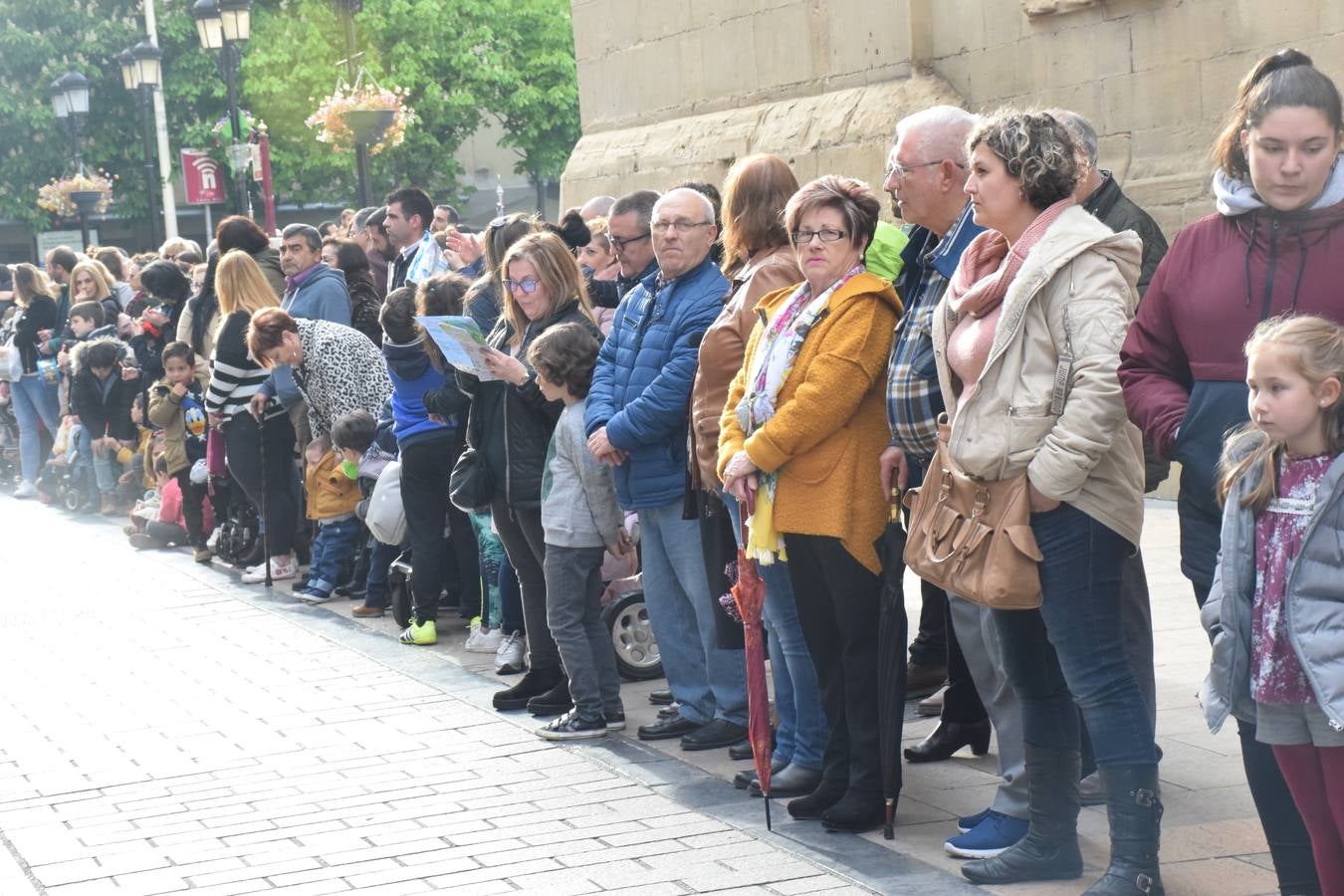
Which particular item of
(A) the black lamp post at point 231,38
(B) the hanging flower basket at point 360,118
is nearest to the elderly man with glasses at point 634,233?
(B) the hanging flower basket at point 360,118

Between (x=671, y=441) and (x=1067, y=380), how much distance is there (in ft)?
7.51

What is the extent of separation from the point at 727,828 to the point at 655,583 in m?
1.49

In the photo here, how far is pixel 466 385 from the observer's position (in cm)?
778

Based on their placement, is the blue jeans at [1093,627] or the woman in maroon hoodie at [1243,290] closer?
the woman in maroon hoodie at [1243,290]

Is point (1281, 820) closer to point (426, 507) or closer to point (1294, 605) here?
point (1294, 605)

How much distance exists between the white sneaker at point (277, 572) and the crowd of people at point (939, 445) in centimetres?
229

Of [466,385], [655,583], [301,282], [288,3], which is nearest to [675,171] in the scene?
[301,282]

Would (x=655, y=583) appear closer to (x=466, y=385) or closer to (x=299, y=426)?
(x=466, y=385)

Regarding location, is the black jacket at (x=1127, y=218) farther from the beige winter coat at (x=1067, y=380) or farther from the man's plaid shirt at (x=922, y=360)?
the beige winter coat at (x=1067, y=380)

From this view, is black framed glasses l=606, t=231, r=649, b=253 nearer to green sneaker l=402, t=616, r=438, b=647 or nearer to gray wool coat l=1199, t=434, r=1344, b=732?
green sneaker l=402, t=616, r=438, b=647

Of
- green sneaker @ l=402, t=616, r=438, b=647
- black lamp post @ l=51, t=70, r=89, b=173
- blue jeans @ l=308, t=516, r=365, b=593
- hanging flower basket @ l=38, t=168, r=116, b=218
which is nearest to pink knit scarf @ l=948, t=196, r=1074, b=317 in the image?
green sneaker @ l=402, t=616, r=438, b=647

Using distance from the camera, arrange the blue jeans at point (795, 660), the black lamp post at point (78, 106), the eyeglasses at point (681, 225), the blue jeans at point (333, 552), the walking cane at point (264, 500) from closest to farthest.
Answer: the blue jeans at point (795, 660) < the eyeglasses at point (681, 225) < the blue jeans at point (333, 552) < the walking cane at point (264, 500) < the black lamp post at point (78, 106)

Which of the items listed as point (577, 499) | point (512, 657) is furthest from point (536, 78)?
point (577, 499)

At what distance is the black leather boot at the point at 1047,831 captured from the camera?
4.88 metres
